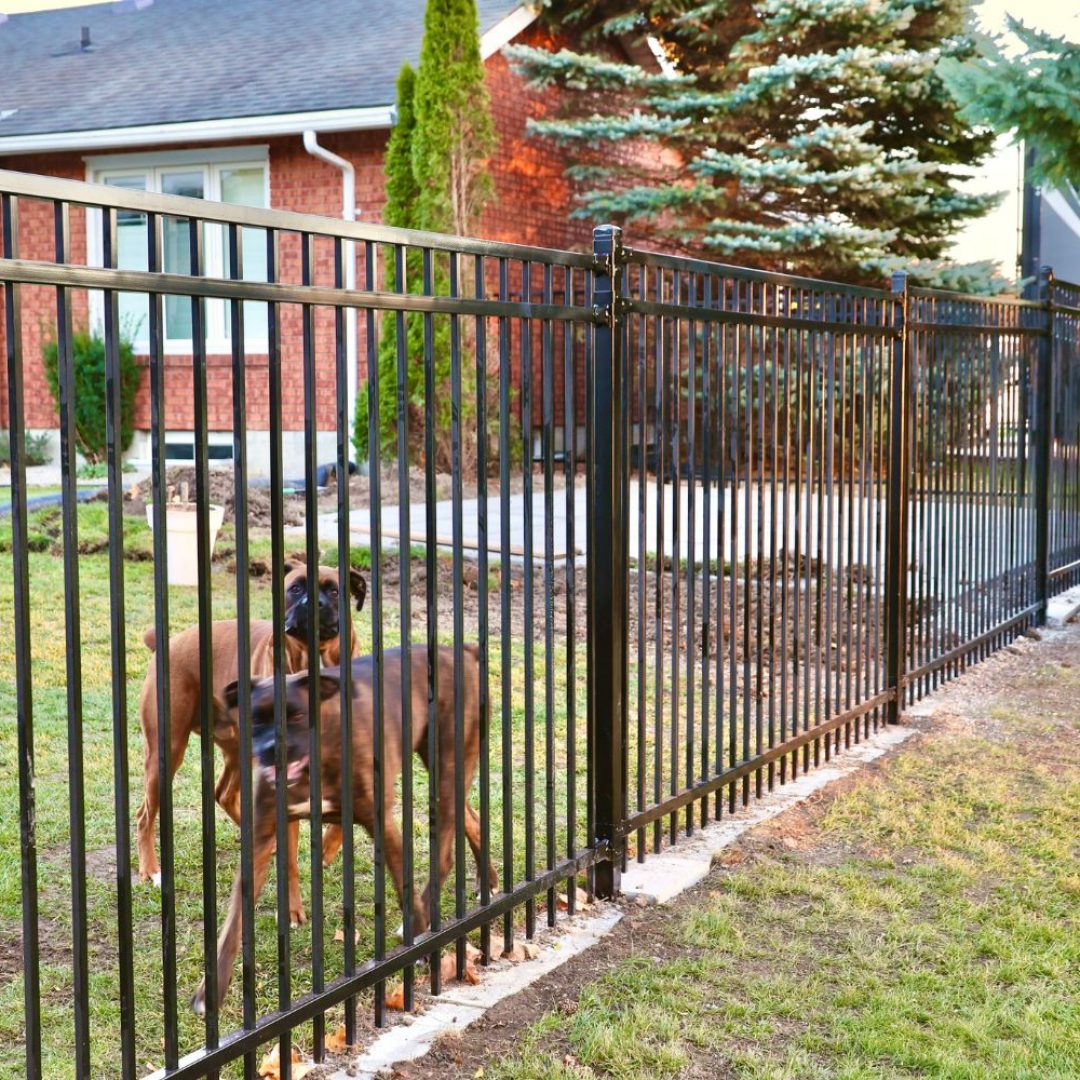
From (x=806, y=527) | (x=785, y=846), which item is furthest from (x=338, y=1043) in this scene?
(x=806, y=527)

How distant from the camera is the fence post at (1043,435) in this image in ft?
30.4

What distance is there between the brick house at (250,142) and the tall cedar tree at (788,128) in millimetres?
→ 691

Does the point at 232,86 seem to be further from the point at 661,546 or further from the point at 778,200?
the point at 661,546

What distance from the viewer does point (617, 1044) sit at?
10.2 ft

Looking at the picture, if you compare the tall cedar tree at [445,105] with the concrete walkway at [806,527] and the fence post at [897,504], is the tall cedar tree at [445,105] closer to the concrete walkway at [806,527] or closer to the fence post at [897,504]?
the concrete walkway at [806,527]

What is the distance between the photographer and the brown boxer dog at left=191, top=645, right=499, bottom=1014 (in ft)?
9.66

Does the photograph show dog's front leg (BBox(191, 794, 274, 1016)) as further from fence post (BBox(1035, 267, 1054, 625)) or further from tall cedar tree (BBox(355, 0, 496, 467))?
tall cedar tree (BBox(355, 0, 496, 467))

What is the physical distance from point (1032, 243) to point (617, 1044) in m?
15.5

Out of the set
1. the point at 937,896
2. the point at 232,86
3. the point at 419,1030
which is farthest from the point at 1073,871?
the point at 232,86

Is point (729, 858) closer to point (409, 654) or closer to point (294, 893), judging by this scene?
point (294, 893)

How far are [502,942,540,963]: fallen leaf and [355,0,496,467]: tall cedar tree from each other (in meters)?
10.2

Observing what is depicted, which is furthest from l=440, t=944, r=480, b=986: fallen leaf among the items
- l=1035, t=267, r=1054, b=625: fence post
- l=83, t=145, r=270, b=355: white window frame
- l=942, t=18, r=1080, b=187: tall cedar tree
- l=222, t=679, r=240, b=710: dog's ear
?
l=83, t=145, r=270, b=355: white window frame

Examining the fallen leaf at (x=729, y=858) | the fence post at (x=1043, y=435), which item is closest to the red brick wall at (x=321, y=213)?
the fence post at (x=1043, y=435)

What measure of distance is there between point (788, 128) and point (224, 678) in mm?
14301
